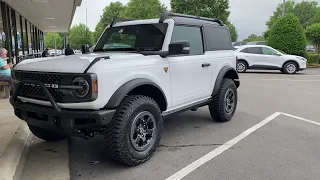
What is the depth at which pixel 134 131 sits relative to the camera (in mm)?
3969

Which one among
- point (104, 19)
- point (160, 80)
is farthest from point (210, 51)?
point (104, 19)

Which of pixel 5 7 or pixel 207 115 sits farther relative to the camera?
pixel 5 7

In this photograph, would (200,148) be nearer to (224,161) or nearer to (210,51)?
(224,161)

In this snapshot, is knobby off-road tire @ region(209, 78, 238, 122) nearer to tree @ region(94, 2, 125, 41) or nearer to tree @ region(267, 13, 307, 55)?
tree @ region(267, 13, 307, 55)

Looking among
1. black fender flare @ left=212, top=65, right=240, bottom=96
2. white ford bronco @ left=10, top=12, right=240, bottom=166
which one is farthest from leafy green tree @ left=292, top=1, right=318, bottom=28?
white ford bronco @ left=10, top=12, right=240, bottom=166

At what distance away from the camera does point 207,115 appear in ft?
22.6

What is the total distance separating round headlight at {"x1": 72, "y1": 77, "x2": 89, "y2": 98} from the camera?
11.2 feet

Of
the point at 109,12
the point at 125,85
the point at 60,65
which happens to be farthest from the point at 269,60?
the point at 109,12

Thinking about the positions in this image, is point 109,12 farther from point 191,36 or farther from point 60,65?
point 60,65

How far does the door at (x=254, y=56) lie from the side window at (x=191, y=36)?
12.2 m

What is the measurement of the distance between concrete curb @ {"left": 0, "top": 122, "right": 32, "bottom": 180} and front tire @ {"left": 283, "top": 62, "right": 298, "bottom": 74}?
14.9 metres

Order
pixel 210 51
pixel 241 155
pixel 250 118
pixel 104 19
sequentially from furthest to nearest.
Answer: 1. pixel 104 19
2. pixel 250 118
3. pixel 210 51
4. pixel 241 155

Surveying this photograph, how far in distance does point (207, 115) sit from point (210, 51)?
5.79 feet

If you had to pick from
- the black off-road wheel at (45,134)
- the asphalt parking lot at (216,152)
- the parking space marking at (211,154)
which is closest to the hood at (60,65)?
the black off-road wheel at (45,134)
